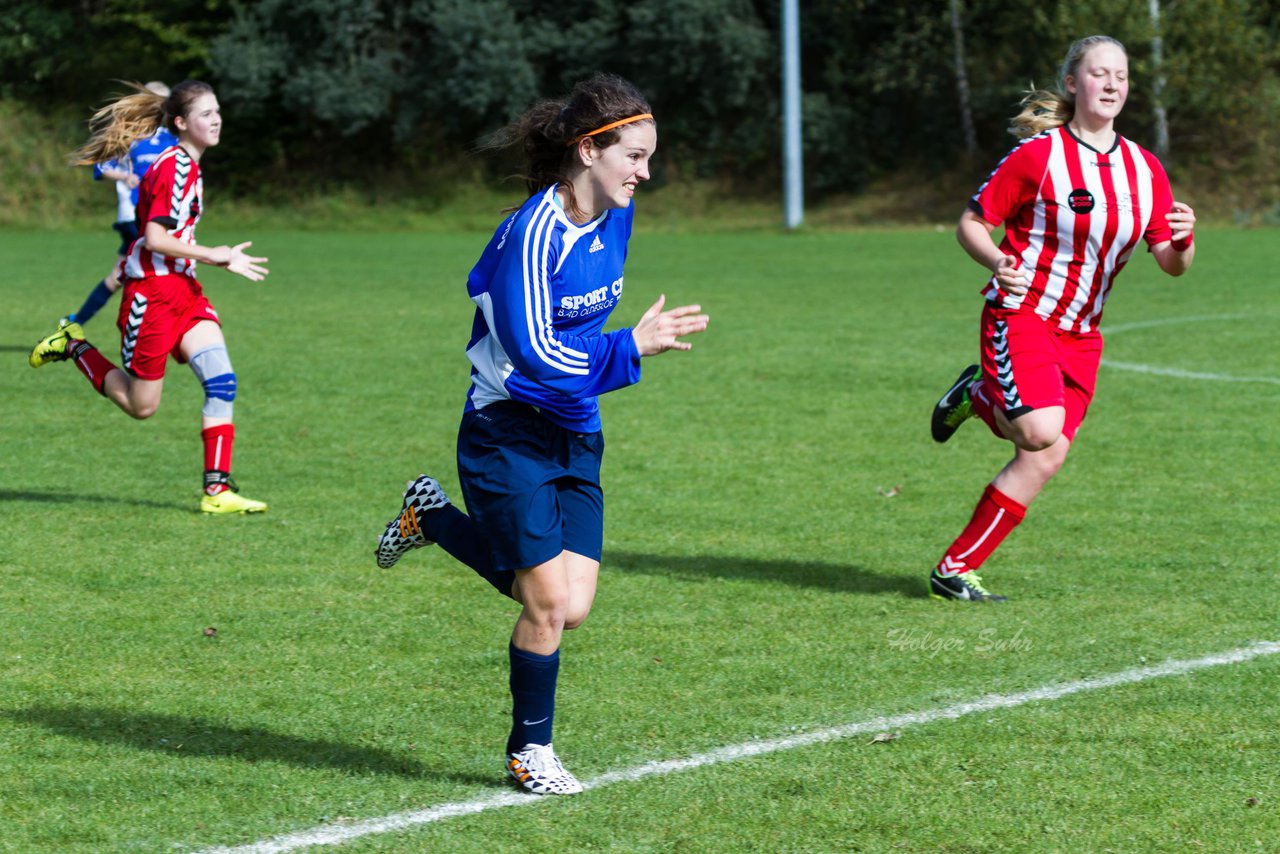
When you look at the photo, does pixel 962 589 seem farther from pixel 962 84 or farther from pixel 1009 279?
pixel 962 84

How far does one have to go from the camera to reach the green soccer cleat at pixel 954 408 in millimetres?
6820

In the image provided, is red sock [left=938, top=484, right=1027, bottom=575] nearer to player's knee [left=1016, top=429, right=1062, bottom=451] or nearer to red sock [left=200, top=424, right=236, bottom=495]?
player's knee [left=1016, top=429, right=1062, bottom=451]

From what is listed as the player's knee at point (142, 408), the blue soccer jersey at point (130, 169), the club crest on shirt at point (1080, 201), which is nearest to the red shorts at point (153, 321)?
the player's knee at point (142, 408)

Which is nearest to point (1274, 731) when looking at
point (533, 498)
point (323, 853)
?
point (533, 498)

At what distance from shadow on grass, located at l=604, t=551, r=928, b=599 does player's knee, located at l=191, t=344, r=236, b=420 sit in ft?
7.40

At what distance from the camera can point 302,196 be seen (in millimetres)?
41312

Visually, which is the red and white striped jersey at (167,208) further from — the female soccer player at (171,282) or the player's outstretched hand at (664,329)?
the player's outstretched hand at (664,329)

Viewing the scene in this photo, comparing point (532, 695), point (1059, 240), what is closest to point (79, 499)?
point (532, 695)

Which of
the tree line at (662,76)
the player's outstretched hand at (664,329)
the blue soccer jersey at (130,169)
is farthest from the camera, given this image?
the tree line at (662,76)

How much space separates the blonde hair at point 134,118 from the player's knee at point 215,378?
1045mm

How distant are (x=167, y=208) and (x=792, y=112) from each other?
2563 centimetres

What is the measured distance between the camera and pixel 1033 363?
19.9 feet

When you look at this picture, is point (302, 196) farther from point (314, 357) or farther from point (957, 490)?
point (957, 490)

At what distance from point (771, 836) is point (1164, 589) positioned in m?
3.04
